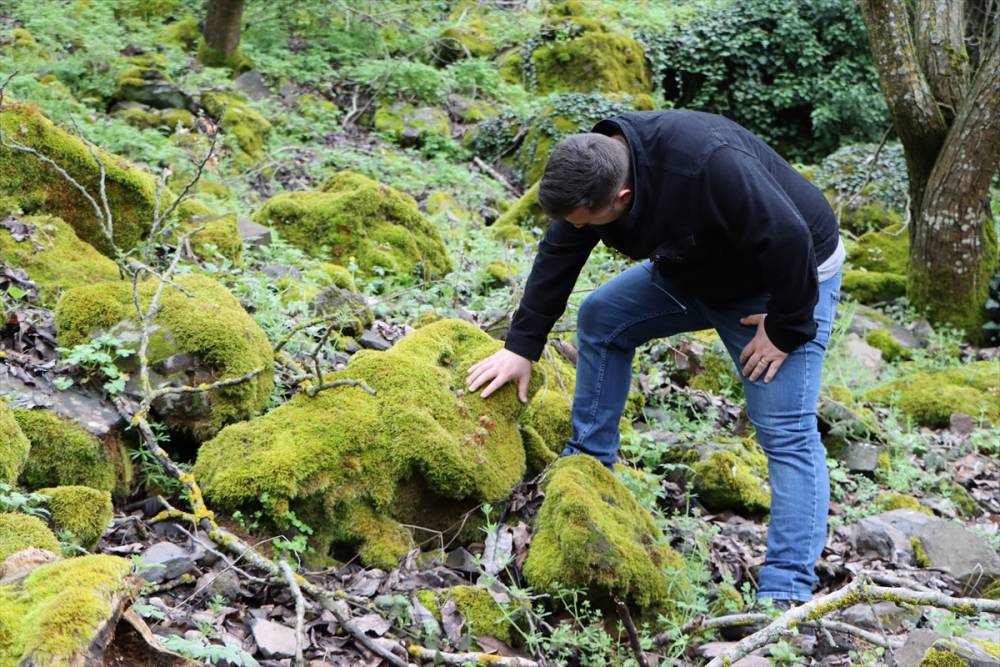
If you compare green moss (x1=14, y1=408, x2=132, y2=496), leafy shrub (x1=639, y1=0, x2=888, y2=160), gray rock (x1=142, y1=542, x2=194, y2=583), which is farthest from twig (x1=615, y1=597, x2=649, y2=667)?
leafy shrub (x1=639, y1=0, x2=888, y2=160)

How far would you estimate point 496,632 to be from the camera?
10.4 ft

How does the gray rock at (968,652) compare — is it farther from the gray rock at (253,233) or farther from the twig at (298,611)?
the gray rock at (253,233)

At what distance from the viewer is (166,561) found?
3.07 meters

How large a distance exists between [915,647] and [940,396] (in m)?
4.57

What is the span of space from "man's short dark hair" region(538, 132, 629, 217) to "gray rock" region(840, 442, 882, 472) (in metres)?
3.32

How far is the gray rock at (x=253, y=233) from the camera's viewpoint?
6.20 metres

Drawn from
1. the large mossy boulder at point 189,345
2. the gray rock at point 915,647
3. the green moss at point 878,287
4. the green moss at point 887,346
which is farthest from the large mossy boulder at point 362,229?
the green moss at point 878,287

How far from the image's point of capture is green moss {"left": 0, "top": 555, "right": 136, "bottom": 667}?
1909 millimetres

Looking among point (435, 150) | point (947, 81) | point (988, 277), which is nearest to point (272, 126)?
point (435, 150)

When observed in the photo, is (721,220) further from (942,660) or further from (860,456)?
(860,456)

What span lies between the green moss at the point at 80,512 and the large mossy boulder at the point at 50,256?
1702mm

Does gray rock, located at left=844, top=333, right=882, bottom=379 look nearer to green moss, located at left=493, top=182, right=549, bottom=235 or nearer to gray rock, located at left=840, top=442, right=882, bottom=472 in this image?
gray rock, located at left=840, top=442, right=882, bottom=472

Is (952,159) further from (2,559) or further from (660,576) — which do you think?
(2,559)

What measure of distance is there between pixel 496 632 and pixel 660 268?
5.03ft
